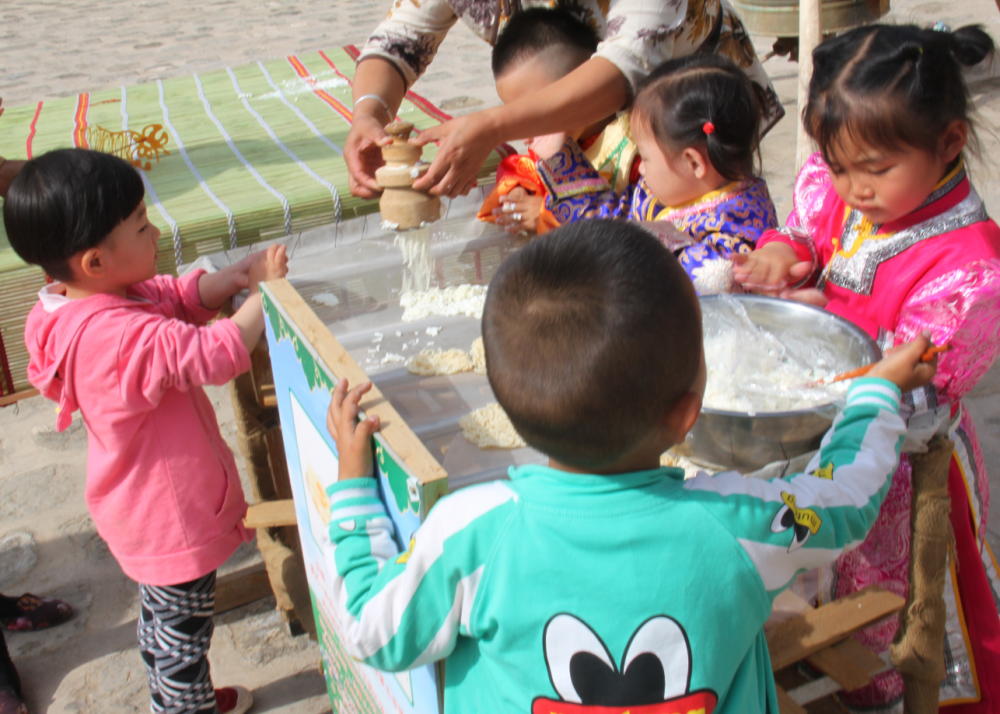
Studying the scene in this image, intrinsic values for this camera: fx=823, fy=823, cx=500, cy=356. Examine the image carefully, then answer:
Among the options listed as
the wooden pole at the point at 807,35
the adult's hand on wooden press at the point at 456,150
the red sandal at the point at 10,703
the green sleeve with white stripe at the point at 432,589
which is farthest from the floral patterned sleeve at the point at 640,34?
the red sandal at the point at 10,703

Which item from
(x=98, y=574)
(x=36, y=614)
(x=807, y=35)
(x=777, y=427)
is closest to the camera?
(x=777, y=427)

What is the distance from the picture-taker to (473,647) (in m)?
0.92

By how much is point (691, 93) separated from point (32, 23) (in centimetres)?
1004

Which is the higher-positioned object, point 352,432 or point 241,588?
point 352,432

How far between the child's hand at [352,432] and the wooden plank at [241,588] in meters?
1.41

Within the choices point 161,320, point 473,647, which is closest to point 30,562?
point 161,320

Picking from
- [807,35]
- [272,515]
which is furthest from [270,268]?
[807,35]

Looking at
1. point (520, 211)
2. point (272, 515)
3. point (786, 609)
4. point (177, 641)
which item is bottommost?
point (177, 641)

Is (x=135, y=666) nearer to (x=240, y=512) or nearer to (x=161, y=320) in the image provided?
(x=240, y=512)

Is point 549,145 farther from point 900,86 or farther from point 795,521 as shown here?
point 795,521

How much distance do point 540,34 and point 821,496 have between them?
1.31 m

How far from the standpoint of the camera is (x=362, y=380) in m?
1.10

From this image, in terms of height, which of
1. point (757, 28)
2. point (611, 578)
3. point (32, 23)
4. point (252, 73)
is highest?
point (611, 578)

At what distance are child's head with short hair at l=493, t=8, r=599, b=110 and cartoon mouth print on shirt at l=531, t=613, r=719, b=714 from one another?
1.33m
